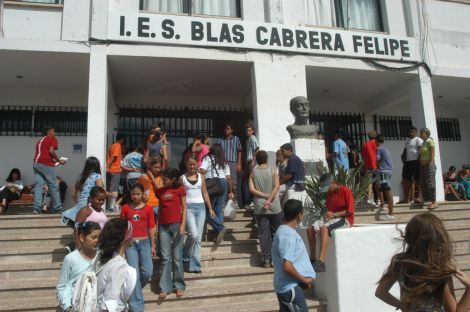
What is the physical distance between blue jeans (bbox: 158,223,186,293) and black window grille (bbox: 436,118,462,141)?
35.2ft

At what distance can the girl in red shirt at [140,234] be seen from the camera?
4551 mm

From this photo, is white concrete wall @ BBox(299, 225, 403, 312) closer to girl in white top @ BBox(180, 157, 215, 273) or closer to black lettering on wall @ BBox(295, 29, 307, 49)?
girl in white top @ BBox(180, 157, 215, 273)

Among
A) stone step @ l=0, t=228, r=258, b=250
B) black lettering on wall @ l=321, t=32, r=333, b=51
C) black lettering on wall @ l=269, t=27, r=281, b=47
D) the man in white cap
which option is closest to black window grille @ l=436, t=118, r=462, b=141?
black lettering on wall @ l=321, t=32, r=333, b=51

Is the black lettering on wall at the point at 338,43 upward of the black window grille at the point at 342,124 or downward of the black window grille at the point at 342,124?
upward

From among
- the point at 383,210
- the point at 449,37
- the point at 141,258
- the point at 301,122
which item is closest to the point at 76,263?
the point at 141,258

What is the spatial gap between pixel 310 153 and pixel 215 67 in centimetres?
336

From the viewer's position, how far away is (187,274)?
5254 mm

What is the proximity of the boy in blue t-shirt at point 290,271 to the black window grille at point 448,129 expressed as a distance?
11117 millimetres

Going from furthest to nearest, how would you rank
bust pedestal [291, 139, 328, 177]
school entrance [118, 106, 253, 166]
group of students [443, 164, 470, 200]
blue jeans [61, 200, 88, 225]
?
1. group of students [443, 164, 470, 200]
2. school entrance [118, 106, 253, 166]
3. bust pedestal [291, 139, 328, 177]
4. blue jeans [61, 200, 88, 225]

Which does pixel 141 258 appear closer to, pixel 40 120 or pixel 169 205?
pixel 169 205

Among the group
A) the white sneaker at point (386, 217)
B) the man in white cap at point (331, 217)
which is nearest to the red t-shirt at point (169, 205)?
the man in white cap at point (331, 217)

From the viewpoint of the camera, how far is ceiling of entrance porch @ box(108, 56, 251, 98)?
Result: 344 inches

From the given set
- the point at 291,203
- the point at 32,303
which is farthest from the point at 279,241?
the point at 32,303

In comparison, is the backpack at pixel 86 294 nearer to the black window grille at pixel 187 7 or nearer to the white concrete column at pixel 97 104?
the white concrete column at pixel 97 104
